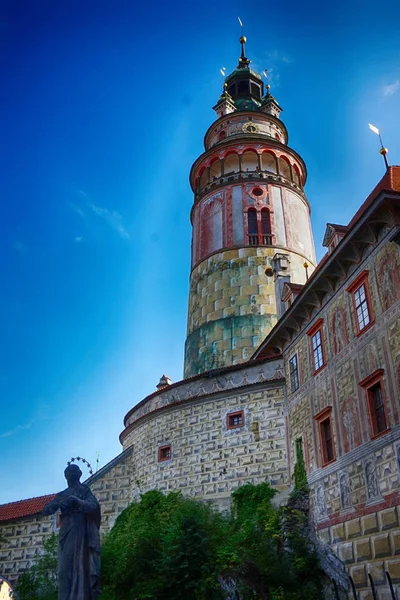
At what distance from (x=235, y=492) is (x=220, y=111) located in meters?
22.0

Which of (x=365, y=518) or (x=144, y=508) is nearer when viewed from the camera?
(x=365, y=518)

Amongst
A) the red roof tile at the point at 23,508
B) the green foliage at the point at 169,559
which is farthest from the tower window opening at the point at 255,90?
the green foliage at the point at 169,559

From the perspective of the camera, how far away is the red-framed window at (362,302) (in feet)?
38.7

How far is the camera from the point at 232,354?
22281 mm

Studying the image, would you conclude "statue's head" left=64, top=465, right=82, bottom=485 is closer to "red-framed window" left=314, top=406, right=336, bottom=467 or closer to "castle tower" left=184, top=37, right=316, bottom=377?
"red-framed window" left=314, top=406, right=336, bottom=467

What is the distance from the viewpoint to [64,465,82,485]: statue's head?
7883mm

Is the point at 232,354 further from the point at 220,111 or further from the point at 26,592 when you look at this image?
the point at 220,111

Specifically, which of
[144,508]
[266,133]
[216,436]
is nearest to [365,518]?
[216,436]

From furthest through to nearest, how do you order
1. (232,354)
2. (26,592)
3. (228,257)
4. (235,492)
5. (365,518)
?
(228,257) < (232,354) < (26,592) < (235,492) < (365,518)

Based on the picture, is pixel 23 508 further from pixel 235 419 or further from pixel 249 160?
pixel 249 160

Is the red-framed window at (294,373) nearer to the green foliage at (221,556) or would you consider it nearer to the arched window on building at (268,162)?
the green foliage at (221,556)

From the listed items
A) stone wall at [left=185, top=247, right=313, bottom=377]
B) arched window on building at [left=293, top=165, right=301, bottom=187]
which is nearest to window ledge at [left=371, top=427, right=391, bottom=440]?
stone wall at [left=185, top=247, right=313, bottom=377]

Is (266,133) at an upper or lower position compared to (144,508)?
upper

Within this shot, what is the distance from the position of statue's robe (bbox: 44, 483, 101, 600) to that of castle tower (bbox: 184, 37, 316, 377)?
1350 centimetres
